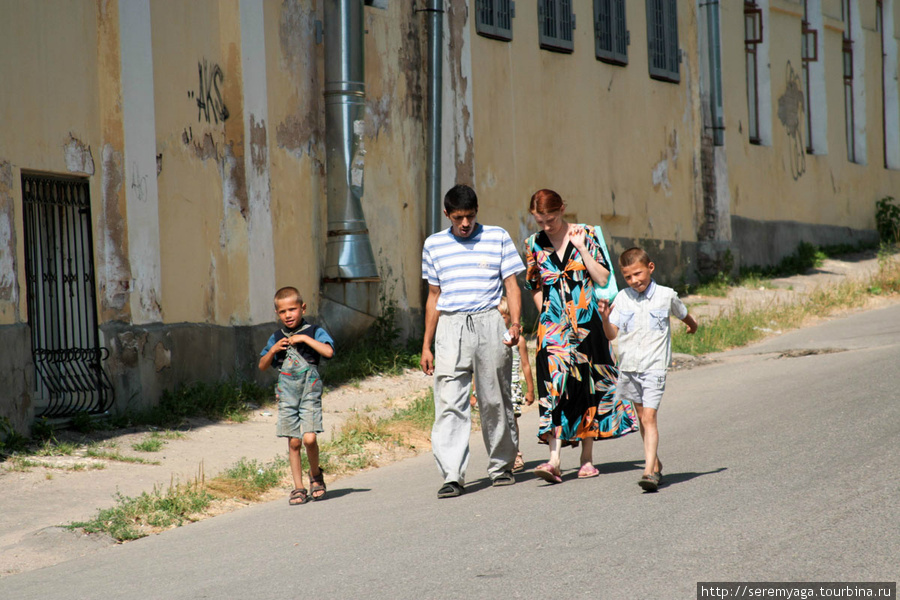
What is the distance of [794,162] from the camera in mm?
23672

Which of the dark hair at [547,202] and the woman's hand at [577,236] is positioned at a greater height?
the dark hair at [547,202]

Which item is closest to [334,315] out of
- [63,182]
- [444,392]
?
[63,182]

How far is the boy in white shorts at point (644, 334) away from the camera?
21.7 ft

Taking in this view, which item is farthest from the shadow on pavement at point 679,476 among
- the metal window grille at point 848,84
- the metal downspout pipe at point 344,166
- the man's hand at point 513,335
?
the metal window grille at point 848,84

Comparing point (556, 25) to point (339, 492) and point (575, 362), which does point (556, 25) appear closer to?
point (339, 492)

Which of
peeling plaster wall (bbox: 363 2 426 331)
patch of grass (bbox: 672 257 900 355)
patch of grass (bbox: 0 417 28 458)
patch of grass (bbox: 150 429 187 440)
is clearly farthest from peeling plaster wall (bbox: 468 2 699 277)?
patch of grass (bbox: 0 417 28 458)

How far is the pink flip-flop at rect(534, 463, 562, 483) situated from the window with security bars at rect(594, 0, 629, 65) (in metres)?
12.4

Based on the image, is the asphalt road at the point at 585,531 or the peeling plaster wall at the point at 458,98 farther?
the peeling plaster wall at the point at 458,98

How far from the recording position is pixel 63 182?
10.2 meters

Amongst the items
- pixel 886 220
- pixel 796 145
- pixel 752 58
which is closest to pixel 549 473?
pixel 752 58

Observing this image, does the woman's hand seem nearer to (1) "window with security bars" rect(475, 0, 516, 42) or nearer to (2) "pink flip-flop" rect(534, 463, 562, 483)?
(2) "pink flip-flop" rect(534, 463, 562, 483)

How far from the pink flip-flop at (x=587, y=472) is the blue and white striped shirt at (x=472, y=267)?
45.8 inches

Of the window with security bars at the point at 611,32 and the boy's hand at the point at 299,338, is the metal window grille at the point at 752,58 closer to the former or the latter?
the window with security bars at the point at 611,32

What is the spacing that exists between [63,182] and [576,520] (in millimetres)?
6466
